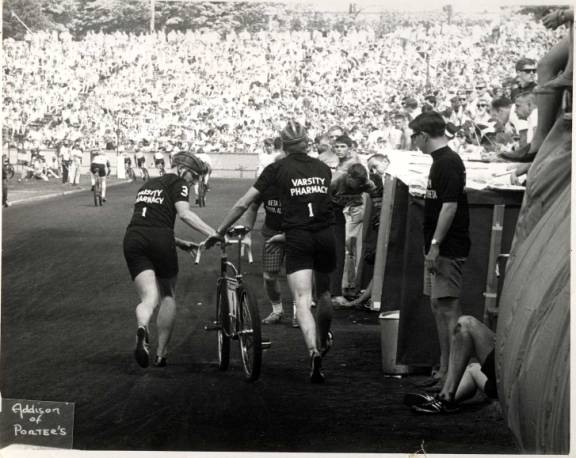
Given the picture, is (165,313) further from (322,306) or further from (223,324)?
(322,306)

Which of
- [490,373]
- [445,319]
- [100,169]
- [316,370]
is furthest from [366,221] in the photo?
[490,373]

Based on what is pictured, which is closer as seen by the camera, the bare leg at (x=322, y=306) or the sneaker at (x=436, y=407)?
the sneaker at (x=436, y=407)

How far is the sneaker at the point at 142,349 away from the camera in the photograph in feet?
22.6

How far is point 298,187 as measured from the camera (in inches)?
273

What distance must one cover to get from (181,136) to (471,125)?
1.40 m

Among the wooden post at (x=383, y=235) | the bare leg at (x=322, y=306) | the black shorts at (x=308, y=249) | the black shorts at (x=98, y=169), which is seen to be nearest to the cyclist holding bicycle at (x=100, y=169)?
the black shorts at (x=98, y=169)

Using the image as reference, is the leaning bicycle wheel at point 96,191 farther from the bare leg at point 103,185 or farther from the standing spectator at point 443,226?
the standing spectator at point 443,226

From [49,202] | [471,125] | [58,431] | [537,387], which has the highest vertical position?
[471,125]

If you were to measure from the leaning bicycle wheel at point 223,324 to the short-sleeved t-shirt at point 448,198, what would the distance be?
3.45ft

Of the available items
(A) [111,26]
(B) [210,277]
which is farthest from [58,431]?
(A) [111,26]

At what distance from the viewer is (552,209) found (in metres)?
6.21

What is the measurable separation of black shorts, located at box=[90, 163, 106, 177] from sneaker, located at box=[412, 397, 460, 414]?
1.90 m

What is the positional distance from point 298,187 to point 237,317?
2.35 feet

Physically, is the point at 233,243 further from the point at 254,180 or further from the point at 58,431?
the point at 58,431
